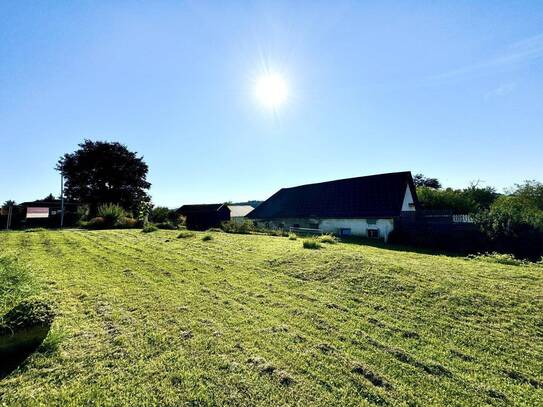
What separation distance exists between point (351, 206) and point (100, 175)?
34348mm

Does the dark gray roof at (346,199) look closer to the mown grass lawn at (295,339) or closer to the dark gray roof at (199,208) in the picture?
the dark gray roof at (199,208)

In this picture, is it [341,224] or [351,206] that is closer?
[341,224]

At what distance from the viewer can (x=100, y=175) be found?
3772cm

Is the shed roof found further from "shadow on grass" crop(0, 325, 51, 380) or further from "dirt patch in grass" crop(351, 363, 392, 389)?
"dirt patch in grass" crop(351, 363, 392, 389)

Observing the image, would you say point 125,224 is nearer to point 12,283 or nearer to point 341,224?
point 341,224

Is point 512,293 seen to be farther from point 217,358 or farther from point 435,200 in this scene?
point 435,200

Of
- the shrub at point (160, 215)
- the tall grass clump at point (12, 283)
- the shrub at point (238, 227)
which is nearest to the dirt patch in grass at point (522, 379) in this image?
the tall grass clump at point (12, 283)

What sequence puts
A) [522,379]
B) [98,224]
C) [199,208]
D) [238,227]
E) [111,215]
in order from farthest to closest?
[199,208] → [111,215] → [98,224] → [238,227] → [522,379]

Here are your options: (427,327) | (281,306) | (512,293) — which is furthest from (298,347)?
(512,293)

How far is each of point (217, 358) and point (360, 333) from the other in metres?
2.19

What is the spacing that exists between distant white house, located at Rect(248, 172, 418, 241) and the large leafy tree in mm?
21043

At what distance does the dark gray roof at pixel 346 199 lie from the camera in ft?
71.0

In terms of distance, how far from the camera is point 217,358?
353 centimetres

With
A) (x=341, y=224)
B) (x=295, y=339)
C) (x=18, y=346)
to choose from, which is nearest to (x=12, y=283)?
(x=18, y=346)
